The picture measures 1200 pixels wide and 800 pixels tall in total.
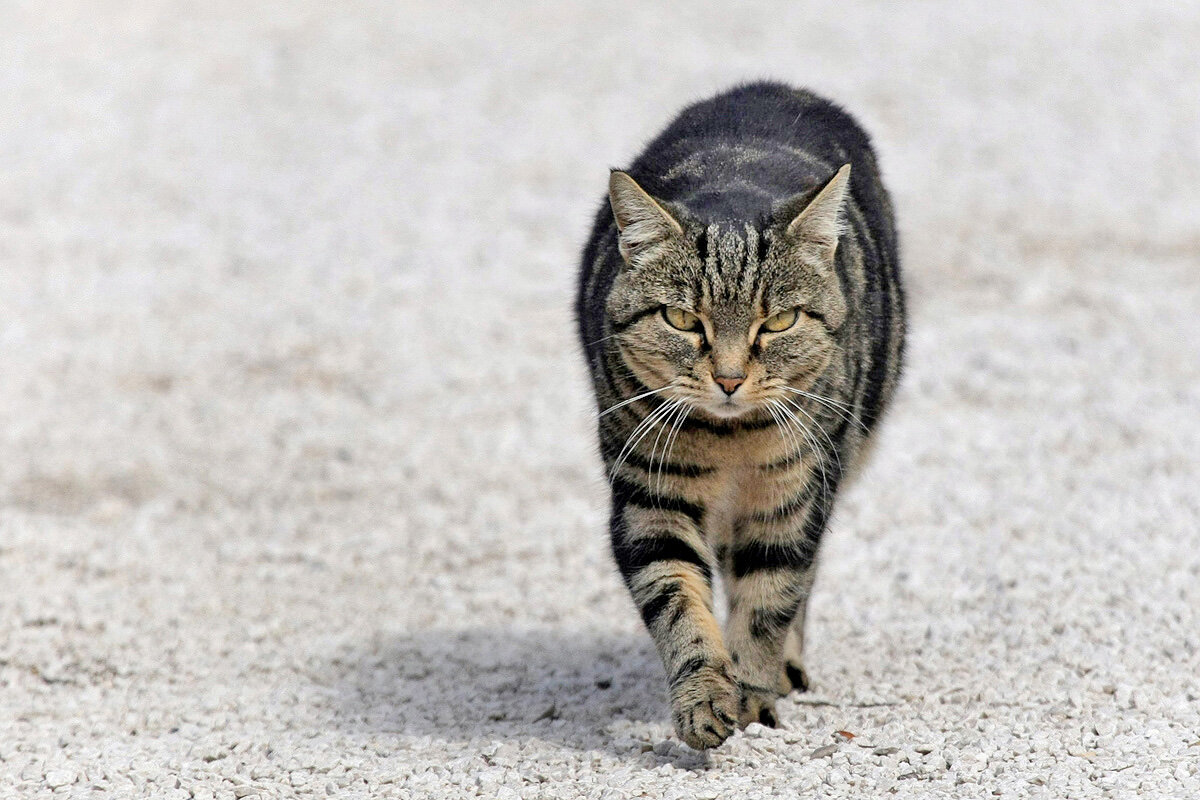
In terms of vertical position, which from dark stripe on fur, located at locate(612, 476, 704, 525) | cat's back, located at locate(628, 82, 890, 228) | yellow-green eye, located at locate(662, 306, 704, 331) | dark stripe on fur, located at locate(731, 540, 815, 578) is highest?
cat's back, located at locate(628, 82, 890, 228)

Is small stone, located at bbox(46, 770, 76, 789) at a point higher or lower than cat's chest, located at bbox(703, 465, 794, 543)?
lower

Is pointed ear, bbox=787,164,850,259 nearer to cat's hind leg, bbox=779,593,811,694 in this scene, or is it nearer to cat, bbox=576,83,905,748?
cat, bbox=576,83,905,748

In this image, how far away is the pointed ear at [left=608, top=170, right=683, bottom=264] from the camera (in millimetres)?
4043

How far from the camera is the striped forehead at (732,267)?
4.05 m

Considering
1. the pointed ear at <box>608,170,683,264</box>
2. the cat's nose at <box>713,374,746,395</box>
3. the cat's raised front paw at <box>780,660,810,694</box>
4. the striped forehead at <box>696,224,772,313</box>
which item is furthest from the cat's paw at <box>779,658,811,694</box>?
the pointed ear at <box>608,170,683,264</box>

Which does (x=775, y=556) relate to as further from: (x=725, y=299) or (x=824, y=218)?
(x=824, y=218)

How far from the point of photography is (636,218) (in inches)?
161

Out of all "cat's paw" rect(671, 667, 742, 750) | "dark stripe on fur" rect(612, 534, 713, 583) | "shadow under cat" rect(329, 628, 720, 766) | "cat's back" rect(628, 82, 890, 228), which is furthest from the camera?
"shadow under cat" rect(329, 628, 720, 766)

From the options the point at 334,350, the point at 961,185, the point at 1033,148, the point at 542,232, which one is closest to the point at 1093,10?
the point at 1033,148

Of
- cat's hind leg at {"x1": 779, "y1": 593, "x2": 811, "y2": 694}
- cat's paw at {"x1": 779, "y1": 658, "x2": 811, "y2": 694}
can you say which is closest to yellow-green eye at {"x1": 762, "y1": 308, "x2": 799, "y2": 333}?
cat's hind leg at {"x1": 779, "y1": 593, "x2": 811, "y2": 694}

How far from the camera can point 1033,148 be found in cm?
1177

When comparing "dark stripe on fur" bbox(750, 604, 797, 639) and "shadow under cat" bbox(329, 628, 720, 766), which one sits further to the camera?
"shadow under cat" bbox(329, 628, 720, 766)

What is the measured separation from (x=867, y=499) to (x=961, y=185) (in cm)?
495

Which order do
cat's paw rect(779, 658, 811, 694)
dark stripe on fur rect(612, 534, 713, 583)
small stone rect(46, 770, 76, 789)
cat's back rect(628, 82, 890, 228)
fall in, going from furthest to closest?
cat's paw rect(779, 658, 811, 694), cat's back rect(628, 82, 890, 228), dark stripe on fur rect(612, 534, 713, 583), small stone rect(46, 770, 76, 789)
